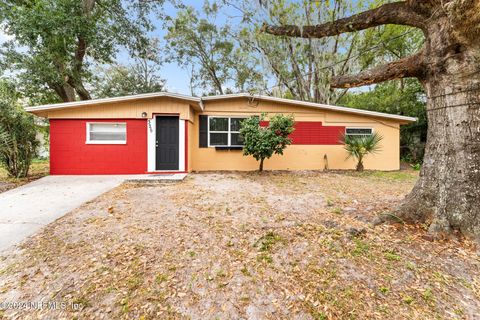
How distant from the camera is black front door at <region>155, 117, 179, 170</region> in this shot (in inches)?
288

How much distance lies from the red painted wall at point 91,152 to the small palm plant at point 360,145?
8.12 m

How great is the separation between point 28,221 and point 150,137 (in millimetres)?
4414

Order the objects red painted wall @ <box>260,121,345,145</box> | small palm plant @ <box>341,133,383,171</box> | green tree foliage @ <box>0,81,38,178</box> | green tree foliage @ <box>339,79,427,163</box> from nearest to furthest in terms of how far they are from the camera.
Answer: green tree foliage @ <box>0,81,38,178</box>
small palm plant @ <box>341,133,383,171</box>
red painted wall @ <box>260,121,345,145</box>
green tree foliage @ <box>339,79,427,163</box>

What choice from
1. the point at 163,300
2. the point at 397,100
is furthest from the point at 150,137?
the point at 397,100

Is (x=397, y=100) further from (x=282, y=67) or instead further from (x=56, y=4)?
(x=56, y=4)

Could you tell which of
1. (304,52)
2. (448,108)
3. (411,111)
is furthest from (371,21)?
(411,111)

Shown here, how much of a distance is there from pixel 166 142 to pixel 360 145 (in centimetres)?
762

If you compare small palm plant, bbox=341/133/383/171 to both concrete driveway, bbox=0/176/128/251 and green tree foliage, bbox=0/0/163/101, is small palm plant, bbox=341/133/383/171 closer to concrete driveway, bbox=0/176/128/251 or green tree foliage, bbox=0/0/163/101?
concrete driveway, bbox=0/176/128/251

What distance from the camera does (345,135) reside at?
883cm

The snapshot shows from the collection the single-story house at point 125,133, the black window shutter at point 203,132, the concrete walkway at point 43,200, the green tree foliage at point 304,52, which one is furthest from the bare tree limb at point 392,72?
the black window shutter at point 203,132

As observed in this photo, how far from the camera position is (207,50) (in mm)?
15031

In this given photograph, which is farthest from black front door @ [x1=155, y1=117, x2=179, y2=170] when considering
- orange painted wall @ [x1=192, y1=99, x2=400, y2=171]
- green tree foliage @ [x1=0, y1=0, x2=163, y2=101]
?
green tree foliage @ [x1=0, y1=0, x2=163, y2=101]

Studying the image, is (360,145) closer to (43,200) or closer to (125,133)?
(125,133)

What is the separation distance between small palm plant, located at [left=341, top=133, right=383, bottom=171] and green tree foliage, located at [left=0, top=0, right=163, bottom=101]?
12.9 metres
